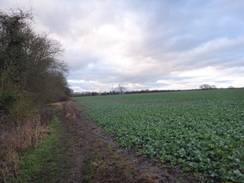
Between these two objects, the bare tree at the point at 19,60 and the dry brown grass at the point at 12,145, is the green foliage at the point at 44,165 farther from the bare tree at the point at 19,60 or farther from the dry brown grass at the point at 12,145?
the bare tree at the point at 19,60

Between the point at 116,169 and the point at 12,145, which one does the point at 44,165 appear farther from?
the point at 116,169

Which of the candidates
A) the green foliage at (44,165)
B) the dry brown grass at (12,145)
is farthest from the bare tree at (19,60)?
the green foliage at (44,165)

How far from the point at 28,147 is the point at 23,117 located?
11.0 feet

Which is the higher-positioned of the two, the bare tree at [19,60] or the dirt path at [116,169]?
the bare tree at [19,60]

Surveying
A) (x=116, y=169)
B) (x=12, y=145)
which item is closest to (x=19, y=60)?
(x=12, y=145)

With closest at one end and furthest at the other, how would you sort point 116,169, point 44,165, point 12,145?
point 116,169 < point 44,165 < point 12,145

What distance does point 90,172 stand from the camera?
5371 millimetres

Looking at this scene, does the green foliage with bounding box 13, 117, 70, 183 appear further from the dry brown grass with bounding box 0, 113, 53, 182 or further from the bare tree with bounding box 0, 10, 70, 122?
the bare tree with bounding box 0, 10, 70, 122

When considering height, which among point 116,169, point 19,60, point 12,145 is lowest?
point 116,169

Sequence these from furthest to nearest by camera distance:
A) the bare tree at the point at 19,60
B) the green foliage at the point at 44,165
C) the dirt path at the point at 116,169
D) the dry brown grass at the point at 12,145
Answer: the bare tree at the point at 19,60 < the dry brown grass at the point at 12,145 < the green foliage at the point at 44,165 < the dirt path at the point at 116,169

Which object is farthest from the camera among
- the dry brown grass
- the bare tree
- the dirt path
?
the bare tree

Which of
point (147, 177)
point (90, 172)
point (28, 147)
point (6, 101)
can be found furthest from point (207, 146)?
point (6, 101)

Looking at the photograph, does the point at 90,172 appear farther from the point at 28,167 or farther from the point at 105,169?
the point at 28,167

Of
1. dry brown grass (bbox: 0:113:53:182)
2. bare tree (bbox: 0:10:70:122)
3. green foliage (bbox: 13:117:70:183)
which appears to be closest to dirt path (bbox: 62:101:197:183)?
green foliage (bbox: 13:117:70:183)
